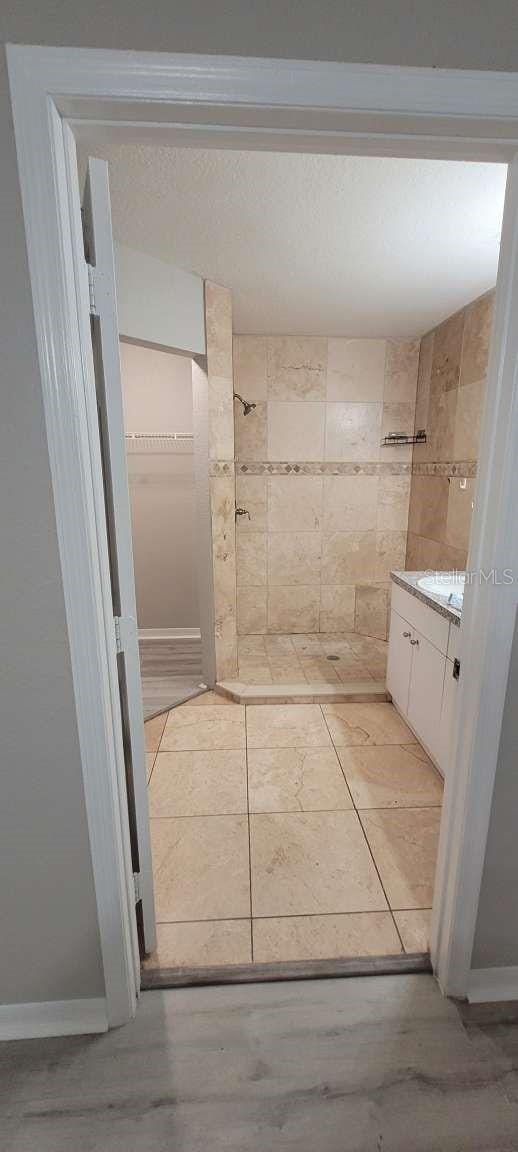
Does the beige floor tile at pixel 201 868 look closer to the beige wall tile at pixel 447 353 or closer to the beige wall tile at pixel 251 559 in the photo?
the beige wall tile at pixel 251 559

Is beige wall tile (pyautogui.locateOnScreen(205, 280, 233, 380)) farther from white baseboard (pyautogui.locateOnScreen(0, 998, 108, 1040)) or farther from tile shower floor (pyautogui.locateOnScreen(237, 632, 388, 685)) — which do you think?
white baseboard (pyautogui.locateOnScreen(0, 998, 108, 1040))

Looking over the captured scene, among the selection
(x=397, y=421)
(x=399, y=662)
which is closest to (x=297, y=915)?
(x=399, y=662)

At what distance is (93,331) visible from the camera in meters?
0.99

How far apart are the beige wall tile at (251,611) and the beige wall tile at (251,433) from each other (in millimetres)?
1143

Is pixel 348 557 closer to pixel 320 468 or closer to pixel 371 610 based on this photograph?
pixel 371 610

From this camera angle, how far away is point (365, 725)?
104 inches

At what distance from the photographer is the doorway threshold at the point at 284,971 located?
51.8 inches

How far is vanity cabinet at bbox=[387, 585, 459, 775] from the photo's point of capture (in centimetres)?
203

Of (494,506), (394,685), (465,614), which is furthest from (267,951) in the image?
(394,685)

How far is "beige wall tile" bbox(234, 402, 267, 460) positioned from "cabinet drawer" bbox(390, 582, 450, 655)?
1.74 meters

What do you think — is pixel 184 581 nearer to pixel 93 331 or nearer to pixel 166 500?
pixel 166 500

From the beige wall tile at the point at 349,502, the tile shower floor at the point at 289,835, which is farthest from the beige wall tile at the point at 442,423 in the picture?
the tile shower floor at the point at 289,835

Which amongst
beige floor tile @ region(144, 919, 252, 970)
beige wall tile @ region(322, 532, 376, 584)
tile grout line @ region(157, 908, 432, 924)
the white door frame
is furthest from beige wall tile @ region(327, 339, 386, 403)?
beige floor tile @ region(144, 919, 252, 970)

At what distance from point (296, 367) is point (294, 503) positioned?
106 cm
